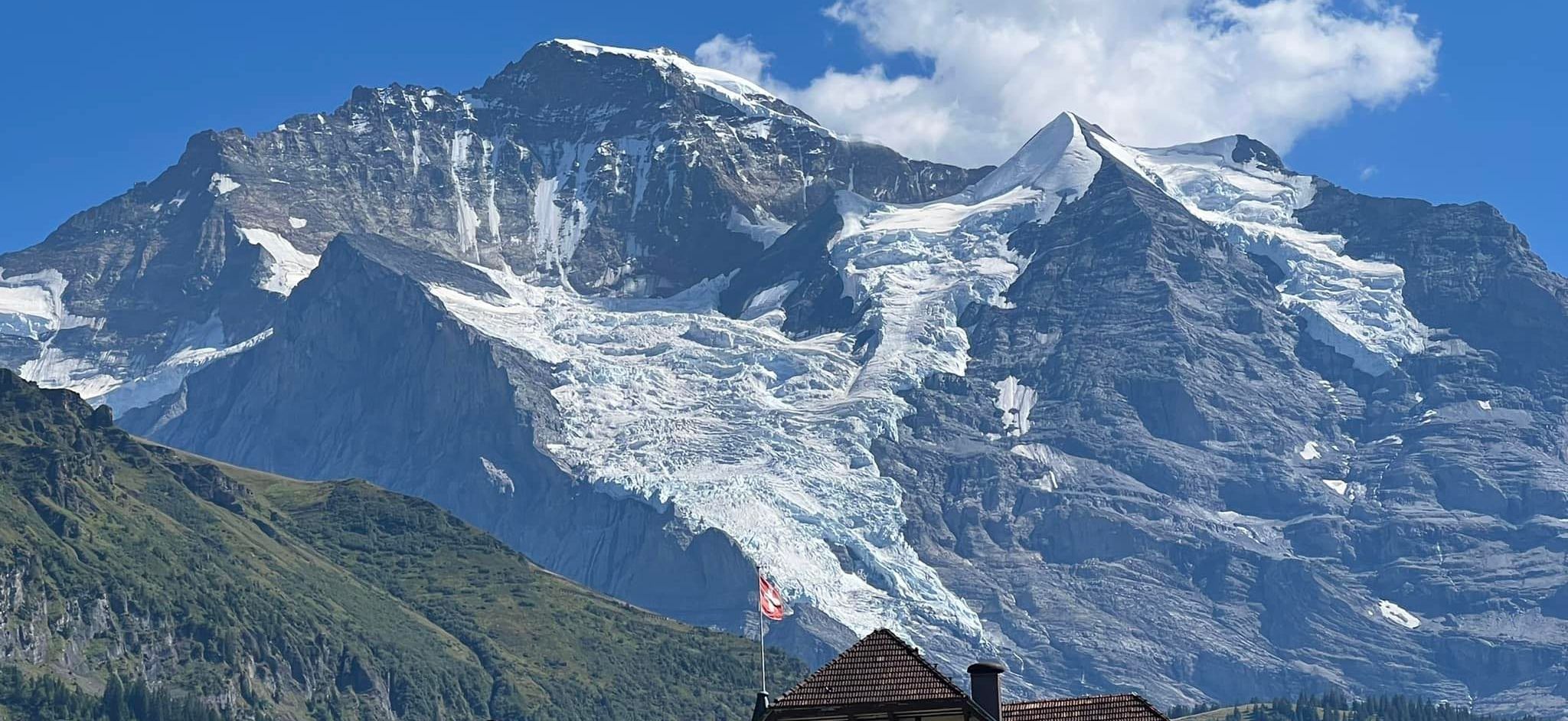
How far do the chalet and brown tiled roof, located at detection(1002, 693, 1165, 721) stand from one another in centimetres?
2

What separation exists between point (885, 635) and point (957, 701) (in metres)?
3.92

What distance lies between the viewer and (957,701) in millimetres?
70812

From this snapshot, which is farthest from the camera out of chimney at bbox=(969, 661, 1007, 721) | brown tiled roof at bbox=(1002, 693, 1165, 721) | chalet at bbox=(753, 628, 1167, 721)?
chimney at bbox=(969, 661, 1007, 721)

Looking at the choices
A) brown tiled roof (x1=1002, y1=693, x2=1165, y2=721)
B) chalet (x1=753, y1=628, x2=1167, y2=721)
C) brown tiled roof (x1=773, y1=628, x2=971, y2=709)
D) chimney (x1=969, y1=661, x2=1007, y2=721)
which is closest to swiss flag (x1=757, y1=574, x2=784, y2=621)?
chimney (x1=969, y1=661, x2=1007, y2=721)

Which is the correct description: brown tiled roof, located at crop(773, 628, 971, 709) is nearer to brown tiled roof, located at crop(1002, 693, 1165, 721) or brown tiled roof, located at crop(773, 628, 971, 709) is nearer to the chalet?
the chalet

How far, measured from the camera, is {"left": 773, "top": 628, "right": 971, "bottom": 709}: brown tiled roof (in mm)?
71688

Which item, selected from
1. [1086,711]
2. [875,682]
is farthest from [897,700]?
[1086,711]

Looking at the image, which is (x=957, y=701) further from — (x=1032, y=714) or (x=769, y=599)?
(x=769, y=599)

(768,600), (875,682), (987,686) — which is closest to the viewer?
(875,682)

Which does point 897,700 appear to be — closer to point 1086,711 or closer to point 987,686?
point 987,686

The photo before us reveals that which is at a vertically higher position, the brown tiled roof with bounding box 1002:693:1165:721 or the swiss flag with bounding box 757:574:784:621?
the swiss flag with bounding box 757:574:784:621

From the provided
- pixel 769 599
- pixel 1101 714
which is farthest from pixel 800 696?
pixel 769 599

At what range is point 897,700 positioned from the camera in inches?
2830

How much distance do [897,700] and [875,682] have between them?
0.85 meters
